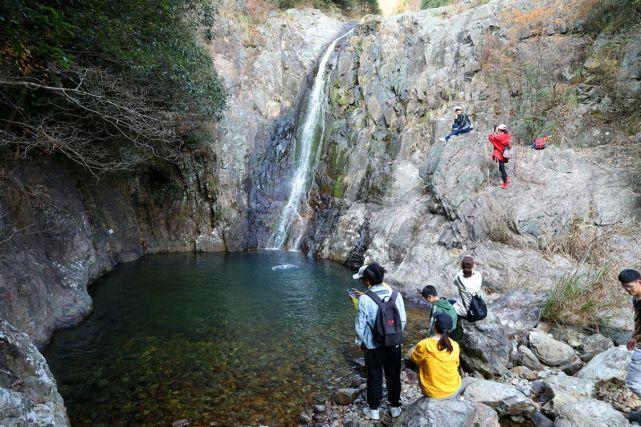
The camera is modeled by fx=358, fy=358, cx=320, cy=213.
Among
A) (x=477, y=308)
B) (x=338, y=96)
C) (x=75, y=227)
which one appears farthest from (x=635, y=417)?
(x=338, y=96)

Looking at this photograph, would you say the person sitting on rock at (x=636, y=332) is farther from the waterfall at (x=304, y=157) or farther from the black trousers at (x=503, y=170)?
the waterfall at (x=304, y=157)

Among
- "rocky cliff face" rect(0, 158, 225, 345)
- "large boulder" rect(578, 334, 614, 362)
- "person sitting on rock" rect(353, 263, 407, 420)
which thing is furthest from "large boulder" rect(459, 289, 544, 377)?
"rocky cliff face" rect(0, 158, 225, 345)

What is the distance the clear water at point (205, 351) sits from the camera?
552 centimetres

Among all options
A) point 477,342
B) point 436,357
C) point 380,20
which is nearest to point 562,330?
point 477,342

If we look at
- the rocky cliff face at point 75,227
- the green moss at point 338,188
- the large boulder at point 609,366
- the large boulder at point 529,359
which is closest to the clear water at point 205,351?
the rocky cliff face at point 75,227

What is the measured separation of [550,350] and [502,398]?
216cm

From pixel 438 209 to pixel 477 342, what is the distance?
7935 millimetres

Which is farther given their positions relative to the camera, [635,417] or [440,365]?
[635,417]

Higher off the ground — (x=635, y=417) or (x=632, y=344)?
(x=632, y=344)

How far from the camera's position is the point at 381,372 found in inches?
192

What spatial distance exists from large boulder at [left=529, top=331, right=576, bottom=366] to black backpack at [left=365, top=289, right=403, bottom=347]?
3.49 m

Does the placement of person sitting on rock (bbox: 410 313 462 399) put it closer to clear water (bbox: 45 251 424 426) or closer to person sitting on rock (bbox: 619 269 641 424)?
person sitting on rock (bbox: 619 269 641 424)

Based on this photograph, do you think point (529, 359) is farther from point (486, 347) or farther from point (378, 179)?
point (378, 179)

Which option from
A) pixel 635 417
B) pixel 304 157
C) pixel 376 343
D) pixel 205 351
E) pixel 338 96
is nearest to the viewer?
pixel 635 417
